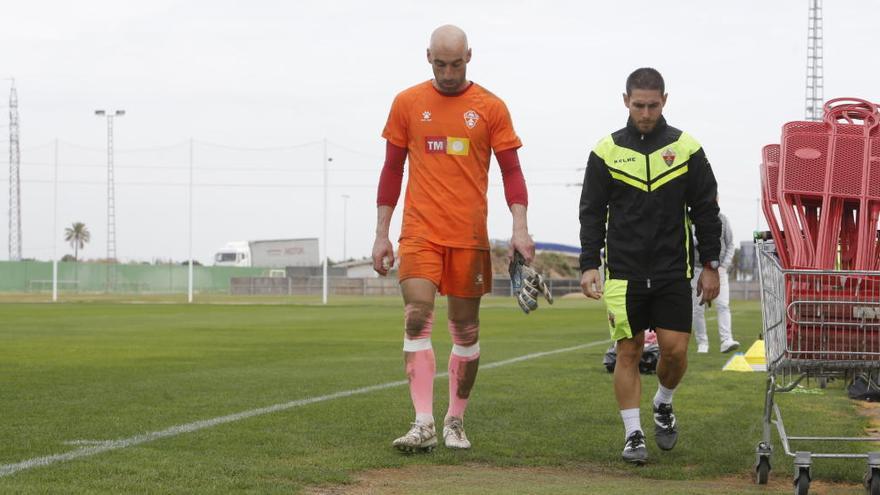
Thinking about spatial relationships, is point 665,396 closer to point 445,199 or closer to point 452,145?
point 445,199

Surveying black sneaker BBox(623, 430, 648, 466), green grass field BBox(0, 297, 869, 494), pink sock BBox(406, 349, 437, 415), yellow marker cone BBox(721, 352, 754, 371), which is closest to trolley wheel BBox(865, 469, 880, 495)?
green grass field BBox(0, 297, 869, 494)

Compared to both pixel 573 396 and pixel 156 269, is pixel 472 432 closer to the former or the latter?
pixel 573 396

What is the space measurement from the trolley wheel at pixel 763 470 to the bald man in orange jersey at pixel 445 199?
1.84 meters

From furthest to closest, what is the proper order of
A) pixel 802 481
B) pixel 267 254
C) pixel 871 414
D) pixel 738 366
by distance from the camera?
pixel 267 254 < pixel 738 366 < pixel 871 414 < pixel 802 481

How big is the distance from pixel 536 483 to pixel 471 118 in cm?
228

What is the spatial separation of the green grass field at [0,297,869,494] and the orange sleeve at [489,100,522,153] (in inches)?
69.6

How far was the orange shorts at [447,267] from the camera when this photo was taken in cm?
756

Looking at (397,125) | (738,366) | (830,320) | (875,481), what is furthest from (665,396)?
(738,366)

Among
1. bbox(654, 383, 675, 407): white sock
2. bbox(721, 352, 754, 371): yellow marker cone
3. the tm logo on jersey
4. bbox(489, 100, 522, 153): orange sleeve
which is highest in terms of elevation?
bbox(489, 100, 522, 153): orange sleeve

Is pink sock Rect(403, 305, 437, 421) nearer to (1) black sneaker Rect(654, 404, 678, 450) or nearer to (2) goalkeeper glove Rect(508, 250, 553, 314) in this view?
(2) goalkeeper glove Rect(508, 250, 553, 314)

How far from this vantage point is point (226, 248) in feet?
365

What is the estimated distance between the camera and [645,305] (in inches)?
289

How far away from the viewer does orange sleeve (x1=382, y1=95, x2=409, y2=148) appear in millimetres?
7711

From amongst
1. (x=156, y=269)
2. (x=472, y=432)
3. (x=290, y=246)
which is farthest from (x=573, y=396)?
(x=290, y=246)
